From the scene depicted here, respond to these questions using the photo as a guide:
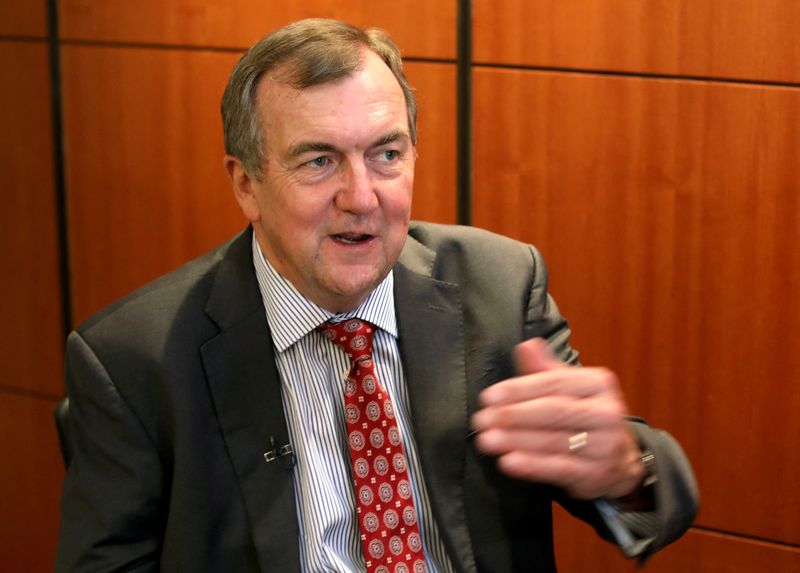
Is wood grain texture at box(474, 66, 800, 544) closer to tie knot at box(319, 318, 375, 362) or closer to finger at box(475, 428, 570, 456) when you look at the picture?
tie knot at box(319, 318, 375, 362)

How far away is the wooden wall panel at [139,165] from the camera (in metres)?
3.33

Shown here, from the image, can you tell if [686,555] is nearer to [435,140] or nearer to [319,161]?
[435,140]

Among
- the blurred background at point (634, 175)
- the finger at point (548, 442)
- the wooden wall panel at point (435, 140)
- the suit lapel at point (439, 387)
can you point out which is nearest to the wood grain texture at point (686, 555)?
the blurred background at point (634, 175)

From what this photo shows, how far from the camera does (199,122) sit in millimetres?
3334

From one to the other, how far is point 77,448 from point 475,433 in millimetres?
703

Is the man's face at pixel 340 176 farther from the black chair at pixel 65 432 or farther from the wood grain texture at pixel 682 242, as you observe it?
the wood grain texture at pixel 682 242

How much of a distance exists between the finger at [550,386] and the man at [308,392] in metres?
0.24

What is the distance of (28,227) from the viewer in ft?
12.1

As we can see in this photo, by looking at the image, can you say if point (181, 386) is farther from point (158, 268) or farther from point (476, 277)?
point (158, 268)

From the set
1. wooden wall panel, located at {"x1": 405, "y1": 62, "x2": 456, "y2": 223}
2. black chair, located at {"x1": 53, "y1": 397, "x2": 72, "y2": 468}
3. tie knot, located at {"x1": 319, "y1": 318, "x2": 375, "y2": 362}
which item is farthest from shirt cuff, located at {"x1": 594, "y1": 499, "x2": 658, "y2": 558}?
wooden wall panel, located at {"x1": 405, "y1": 62, "x2": 456, "y2": 223}

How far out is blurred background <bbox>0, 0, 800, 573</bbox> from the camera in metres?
2.55

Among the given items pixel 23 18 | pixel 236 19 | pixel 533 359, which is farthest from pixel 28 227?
pixel 533 359

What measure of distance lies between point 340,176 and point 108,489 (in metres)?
0.66

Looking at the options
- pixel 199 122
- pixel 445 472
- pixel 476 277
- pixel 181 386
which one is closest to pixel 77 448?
pixel 181 386
